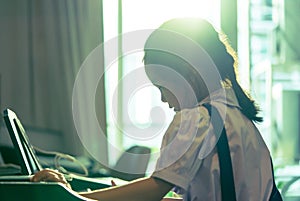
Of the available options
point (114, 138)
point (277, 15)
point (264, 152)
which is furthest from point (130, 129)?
point (264, 152)

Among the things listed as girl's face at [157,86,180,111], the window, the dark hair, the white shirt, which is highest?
the dark hair

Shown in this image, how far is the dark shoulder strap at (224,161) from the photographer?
1367 mm

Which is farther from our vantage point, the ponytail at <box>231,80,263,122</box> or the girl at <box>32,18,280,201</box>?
the ponytail at <box>231,80,263,122</box>

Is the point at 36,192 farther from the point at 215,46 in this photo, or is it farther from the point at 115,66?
the point at 115,66

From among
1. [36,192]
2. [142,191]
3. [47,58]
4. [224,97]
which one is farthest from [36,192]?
[47,58]

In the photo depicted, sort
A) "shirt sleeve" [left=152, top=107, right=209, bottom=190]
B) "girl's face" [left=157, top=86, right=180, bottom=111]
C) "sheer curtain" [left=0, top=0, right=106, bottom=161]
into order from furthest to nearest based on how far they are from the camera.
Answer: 1. "sheer curtain" [left=0, top=0, right=106, bottom=161]
2. "girl's face" [left=157, top=86, right=180, bottom=111]
3. "shirt sleeve" [left=152, top=107, right=209, bottom=190]

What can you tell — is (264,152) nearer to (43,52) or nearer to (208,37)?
(208,37)

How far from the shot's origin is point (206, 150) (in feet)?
4.47

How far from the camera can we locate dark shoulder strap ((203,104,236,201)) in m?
1.37

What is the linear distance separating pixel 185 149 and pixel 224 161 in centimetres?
10

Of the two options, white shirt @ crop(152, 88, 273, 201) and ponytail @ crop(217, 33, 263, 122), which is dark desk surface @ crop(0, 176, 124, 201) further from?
ponytail @ crop(217, 33, 263, 122)

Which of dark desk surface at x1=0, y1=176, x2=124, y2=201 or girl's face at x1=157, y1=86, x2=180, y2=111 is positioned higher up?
girl's face at x1=157, y1=86, x2=180, y2=111

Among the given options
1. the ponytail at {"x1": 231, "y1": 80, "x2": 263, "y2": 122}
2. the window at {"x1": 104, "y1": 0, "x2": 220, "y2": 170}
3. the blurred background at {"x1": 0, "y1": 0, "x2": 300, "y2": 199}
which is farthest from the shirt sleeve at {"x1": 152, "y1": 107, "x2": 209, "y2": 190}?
the window at {"x1": 104, "y1": 0, "x2": 220, "y2": 170}

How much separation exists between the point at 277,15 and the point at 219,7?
504 mm
